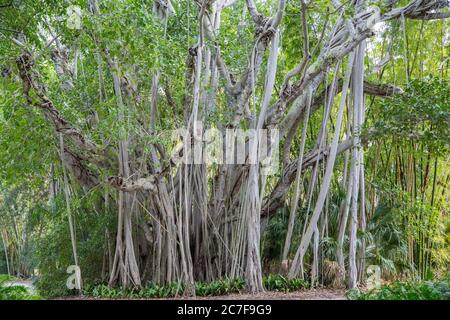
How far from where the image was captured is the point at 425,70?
6020mm

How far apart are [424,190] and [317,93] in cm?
170

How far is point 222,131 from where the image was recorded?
204 inches

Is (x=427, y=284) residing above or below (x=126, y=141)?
below

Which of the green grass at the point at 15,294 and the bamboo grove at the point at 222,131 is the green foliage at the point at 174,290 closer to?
the bamboo grove at the point at 222,131

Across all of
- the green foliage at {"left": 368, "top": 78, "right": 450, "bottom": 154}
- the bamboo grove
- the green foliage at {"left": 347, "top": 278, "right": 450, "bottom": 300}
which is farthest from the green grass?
the green foliage at {"left": 368, "top": 78, "right": 450, "bottom": 154}

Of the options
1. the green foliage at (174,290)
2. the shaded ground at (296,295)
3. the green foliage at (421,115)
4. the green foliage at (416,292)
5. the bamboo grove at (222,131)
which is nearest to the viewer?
the green foliage at (416,292)

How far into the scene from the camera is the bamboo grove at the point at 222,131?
13.6 ft

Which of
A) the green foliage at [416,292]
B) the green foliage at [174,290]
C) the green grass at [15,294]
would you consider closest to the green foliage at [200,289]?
the green foliage at [174,290]

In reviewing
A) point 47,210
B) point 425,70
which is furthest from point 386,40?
point 47,210

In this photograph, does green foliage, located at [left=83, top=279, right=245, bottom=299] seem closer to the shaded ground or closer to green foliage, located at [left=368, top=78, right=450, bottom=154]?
the shaded ground

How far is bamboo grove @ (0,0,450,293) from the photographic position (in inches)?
164
